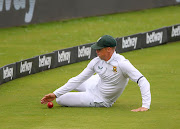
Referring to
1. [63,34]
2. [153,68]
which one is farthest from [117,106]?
[63,34]

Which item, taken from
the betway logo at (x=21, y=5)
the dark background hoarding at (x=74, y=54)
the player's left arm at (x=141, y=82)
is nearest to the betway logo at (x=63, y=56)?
the dark background hoarding at (x=74, y=54)

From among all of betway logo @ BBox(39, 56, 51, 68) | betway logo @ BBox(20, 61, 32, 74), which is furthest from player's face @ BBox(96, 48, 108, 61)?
betway logo @ BBox(39, 56, 51, 68)

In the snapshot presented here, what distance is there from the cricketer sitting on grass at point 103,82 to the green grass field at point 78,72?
20cm

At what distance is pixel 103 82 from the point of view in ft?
28.7

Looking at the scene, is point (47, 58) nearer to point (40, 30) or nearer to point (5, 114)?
point (5, 114)

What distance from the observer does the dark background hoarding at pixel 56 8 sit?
19.9 m

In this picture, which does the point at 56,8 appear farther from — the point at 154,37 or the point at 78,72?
the point at 78,72

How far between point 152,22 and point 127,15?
2.10 metres

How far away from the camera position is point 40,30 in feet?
64.8

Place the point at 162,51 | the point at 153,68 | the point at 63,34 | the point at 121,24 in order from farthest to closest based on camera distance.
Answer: the point at 121,24 < the point at 63,34 < the point at 162,51 < the point at 153,68

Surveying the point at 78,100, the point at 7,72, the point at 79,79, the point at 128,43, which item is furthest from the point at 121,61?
the point at 128,43

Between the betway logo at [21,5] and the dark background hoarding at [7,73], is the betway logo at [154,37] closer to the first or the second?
the dark background hoarding at [7,73]

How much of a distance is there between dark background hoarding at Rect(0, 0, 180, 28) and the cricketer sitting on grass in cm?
1132

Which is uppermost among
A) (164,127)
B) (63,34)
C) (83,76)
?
(63,34)
